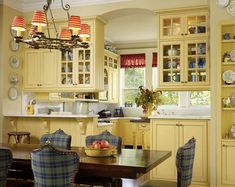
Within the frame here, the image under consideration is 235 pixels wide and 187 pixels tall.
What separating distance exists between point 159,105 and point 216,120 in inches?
158

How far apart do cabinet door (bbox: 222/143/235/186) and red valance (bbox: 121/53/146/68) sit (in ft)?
16.3

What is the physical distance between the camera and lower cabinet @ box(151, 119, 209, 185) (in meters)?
5.02

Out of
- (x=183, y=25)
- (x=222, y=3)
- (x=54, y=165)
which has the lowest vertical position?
(x=54, y=165)

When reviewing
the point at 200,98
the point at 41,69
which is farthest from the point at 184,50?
the point at 200,98

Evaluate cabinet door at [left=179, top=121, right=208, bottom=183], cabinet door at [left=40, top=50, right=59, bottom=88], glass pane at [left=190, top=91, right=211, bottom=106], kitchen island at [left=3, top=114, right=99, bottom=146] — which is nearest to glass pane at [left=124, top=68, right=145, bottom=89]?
glass pane at [left=190, top=91, right=211, bottom=106]

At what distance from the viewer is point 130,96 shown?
9555 millimetres

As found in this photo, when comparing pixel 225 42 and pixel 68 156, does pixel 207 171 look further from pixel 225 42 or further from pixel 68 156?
pixel 68 156

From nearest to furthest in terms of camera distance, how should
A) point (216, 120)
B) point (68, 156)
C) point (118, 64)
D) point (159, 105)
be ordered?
point (68, 156)
point (216, 120)
point (159, 105)
point (118, 64)

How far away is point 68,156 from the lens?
264 centimetres

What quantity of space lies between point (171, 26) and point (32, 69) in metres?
2.73

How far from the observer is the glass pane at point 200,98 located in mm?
7918

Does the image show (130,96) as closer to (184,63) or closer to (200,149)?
(184,63)

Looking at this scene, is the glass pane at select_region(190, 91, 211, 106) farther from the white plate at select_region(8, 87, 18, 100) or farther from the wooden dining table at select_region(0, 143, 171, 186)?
the wooden dining table at select_region(0, 143, 171, 186)

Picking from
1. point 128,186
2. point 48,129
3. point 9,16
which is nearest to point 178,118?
point 128,186
